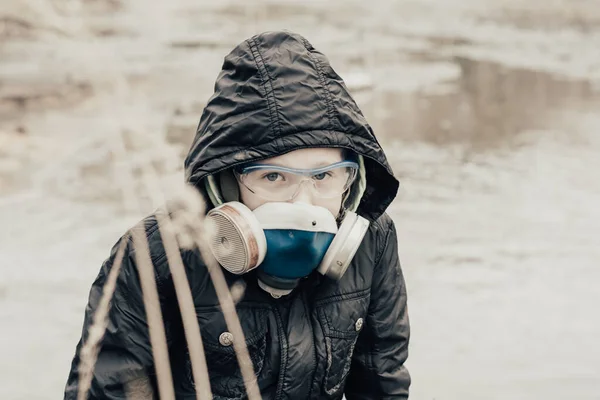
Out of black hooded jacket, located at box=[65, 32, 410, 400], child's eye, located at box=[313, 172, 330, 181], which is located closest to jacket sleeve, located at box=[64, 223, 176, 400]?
black hooded jacket, located at box=[65, 32, 410, 400]

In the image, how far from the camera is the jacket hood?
1.71m

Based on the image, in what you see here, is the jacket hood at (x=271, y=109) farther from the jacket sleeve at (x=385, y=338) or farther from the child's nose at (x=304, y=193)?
the jacket sleeve at (x=385, y=338)

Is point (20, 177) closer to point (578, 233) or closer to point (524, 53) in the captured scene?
point (578, 233)

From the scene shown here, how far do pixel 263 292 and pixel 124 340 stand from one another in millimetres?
325

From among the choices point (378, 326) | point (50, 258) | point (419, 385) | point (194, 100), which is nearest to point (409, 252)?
point (419, 385)

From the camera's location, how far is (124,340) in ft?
5.74

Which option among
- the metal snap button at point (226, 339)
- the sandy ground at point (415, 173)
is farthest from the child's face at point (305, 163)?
the metal snap button at point (226, 339)

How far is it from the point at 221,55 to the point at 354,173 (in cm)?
657

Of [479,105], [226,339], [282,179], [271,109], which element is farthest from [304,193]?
[479,105]

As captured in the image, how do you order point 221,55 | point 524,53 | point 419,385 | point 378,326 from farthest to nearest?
point 524,53 < point 221,55 < point 419,385 < point 378,326

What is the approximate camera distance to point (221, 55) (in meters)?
8.25

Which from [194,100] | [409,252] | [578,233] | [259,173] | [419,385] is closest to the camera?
[259,173]

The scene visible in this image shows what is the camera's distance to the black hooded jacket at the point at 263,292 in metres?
1.72

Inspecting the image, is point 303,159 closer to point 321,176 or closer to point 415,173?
point 321,176
